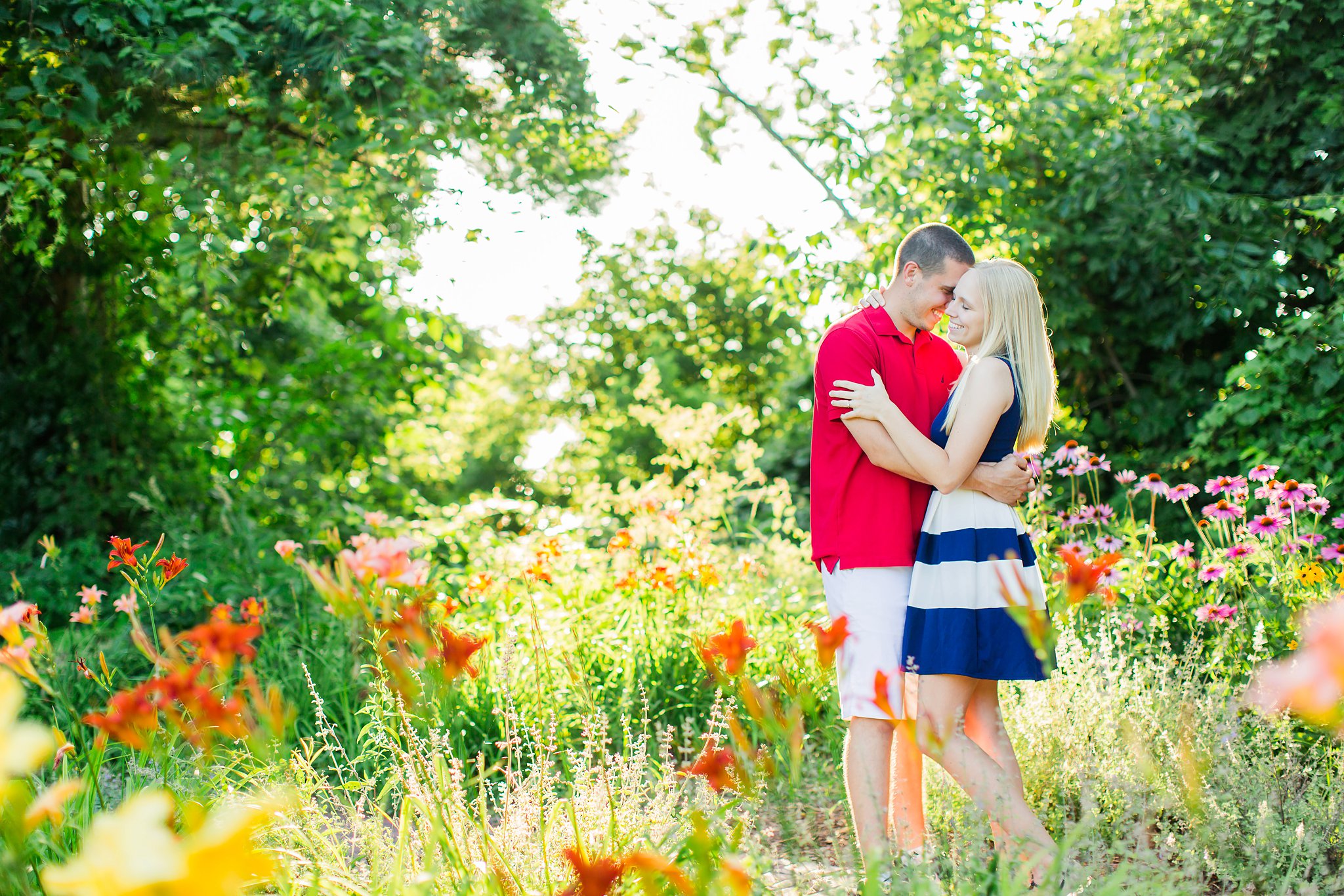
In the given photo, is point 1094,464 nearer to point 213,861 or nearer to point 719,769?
point 719,769

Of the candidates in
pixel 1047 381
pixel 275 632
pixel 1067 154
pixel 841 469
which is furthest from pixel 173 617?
pixel 1067 154

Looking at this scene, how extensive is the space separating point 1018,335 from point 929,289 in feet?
0.80

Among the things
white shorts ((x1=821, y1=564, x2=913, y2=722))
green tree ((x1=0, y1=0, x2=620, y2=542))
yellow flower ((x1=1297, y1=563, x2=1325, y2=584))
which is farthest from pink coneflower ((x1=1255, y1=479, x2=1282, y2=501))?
green tree ((x1=0, y1=0, x2=620, y2=542))

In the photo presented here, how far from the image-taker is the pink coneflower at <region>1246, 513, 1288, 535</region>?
3225 mm

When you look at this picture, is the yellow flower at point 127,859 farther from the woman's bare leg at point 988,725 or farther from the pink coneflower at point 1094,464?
the pink coneflower at point 1094,464

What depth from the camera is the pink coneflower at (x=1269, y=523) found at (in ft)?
10.6

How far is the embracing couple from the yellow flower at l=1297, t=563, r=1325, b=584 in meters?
1.51

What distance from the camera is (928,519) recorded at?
2.18 meters

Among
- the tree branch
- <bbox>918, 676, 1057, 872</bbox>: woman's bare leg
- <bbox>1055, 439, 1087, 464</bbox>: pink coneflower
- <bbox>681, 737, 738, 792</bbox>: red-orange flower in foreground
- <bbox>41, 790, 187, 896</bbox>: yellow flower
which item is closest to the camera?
<bbox>41, 790, 187, 896</bbox>: yellow flower

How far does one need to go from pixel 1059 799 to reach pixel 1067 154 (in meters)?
4.08

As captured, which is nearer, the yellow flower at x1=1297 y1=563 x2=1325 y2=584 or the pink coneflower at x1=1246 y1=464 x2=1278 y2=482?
the yellow flower at x1=1297 y1=563 x2=1325 y2=584

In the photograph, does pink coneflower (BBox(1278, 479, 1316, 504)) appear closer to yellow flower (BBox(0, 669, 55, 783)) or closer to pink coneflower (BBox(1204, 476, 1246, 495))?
pink coneflower (BBox(1204, 476, 1246, 495))

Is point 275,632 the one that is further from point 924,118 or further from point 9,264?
point 924,118

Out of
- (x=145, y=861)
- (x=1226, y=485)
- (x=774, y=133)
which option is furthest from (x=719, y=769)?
(x=774, y=133)
